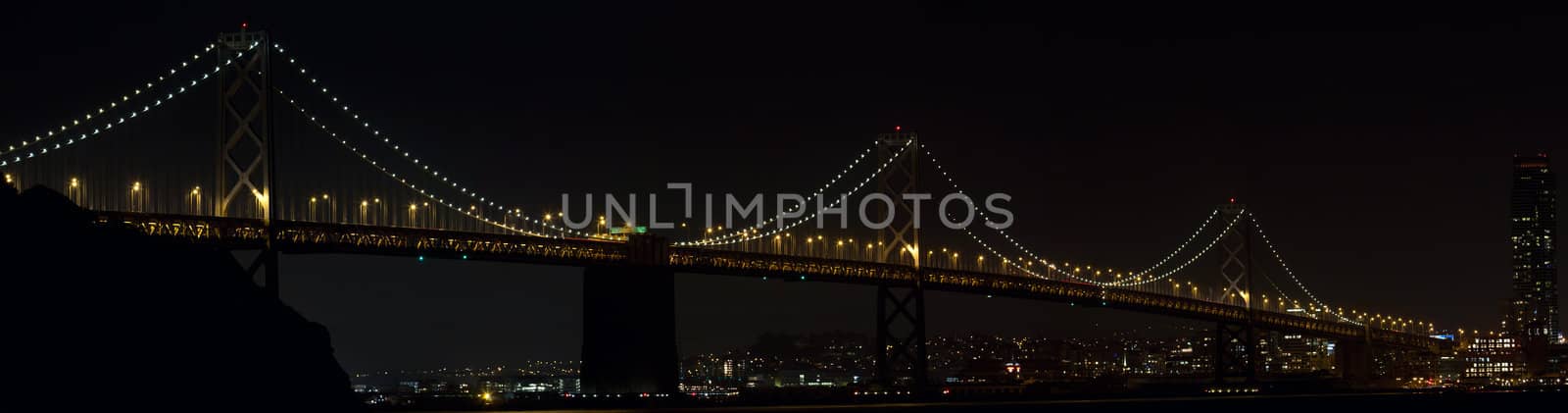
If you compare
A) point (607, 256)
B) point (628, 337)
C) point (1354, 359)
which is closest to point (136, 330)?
point (628, 337)

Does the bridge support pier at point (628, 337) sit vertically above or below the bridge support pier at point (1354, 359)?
above

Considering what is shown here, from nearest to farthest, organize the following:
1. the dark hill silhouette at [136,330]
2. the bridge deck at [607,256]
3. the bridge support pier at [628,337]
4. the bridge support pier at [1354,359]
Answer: the dark hill silhouette at [136,330] < the bridge deck at [607,256] < the bridge support pier at [628,337] < the bridge support pier at [1354,359]

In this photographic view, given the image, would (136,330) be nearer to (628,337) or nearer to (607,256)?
(628,337)

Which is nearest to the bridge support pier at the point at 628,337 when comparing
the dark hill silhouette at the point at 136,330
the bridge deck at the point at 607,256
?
the bridge deck at the point at 607,256

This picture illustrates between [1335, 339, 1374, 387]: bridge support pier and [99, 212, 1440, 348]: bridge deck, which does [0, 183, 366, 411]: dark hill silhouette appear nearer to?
[99, 212, 1440, 348]: bridge deck

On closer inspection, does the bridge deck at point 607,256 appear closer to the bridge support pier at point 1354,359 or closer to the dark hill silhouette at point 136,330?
the bridge support pier at point 1354,359

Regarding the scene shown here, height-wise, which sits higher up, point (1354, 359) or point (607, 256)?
point (607, 256)
